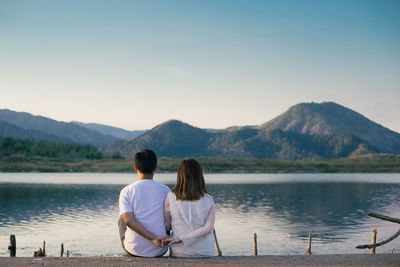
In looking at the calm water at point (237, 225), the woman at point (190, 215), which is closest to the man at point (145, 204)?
the woman at point (190, 215)

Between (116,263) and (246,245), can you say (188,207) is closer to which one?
(116,263)

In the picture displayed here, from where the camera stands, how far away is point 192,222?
9711 millimetres

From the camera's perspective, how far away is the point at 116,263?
33.2 feet

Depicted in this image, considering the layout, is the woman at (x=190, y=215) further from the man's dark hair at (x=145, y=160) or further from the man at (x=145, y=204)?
the man's dark hair at (x=145, y=160)

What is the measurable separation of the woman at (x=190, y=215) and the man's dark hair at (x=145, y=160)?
23.6 inches

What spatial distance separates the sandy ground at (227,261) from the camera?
990 centimetres

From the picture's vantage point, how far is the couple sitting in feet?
31.4

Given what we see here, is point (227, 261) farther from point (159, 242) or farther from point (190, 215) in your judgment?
point (159, 242)

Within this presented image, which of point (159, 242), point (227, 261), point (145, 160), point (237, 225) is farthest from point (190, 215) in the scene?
point (237, 225)

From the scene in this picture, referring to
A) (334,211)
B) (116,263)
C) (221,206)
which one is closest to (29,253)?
(116,263)

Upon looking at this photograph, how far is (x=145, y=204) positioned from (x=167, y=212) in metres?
0.48

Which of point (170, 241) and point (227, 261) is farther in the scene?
point (227, 261)

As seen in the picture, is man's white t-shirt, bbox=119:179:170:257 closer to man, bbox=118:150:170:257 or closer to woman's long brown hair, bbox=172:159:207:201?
man, bbox=118:150:170:257

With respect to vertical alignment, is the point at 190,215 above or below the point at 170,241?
above
